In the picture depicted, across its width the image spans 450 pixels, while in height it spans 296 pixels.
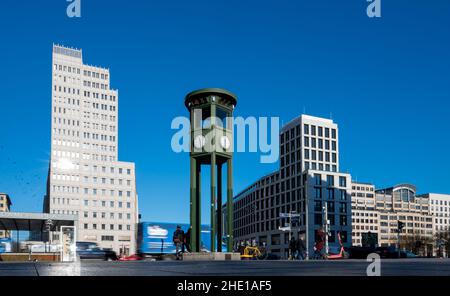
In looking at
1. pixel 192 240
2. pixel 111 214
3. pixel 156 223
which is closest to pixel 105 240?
pixel 111 214

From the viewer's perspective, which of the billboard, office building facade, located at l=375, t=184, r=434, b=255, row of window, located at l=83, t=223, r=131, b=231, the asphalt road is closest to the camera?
the asphalt road

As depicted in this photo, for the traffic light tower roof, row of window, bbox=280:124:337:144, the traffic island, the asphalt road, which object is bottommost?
the traffic island

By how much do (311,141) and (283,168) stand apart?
393 inches

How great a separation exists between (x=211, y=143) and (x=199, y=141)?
948 mm

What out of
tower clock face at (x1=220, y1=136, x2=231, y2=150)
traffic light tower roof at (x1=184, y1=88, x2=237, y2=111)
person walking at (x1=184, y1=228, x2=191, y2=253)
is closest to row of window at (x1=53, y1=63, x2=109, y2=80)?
traffic light tower roof at (x1=184, y1=88, x2=237, y2=111)

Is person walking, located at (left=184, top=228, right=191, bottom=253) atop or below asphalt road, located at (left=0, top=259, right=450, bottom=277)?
below

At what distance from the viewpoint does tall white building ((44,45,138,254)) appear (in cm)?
12538

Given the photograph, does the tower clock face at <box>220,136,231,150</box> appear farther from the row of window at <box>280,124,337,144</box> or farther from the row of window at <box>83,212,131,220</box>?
the row of window at <box>83,212,131,220</box>

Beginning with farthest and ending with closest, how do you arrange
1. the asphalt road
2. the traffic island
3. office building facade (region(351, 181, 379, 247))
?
office building facade (region(351, 181, 379, 247)) → the traffic island → the asphalt road

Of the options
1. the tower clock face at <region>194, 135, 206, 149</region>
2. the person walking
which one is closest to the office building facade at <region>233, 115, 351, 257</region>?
the person walking

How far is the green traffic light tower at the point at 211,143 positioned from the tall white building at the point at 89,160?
89728 millimetres

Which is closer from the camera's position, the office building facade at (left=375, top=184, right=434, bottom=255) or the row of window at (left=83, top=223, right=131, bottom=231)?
the row of window at (left=83, top=223, right=131, bottom=231)

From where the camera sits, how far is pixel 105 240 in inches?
4906
